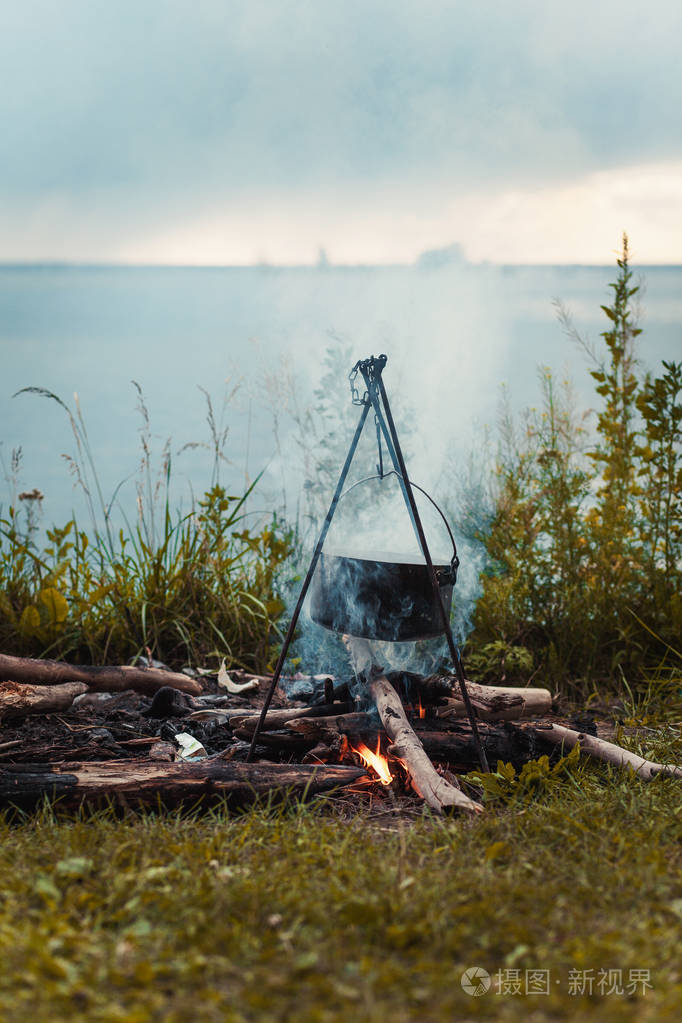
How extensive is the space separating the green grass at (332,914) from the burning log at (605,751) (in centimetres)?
30

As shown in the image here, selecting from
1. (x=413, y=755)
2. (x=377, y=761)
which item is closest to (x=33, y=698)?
(x=377, y=761)

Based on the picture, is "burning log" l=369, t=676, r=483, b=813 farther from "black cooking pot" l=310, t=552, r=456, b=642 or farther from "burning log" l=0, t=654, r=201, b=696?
"burning log" l=0, t=654, r=201, b=696

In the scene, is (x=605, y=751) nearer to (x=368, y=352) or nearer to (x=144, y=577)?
(x=368, y=352)

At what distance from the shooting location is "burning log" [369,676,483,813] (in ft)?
6.85

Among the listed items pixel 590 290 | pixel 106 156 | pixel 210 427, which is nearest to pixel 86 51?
pixel 106 156

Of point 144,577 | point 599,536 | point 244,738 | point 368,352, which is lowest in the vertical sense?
point 244,738

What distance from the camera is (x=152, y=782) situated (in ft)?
7.00

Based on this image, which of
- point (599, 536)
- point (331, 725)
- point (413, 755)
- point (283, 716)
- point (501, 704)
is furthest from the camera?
point (599, 536)

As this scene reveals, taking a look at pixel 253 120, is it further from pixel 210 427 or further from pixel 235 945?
pixel 235 945

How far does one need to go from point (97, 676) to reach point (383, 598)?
1482 millimetres

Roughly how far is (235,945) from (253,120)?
5.27 meters

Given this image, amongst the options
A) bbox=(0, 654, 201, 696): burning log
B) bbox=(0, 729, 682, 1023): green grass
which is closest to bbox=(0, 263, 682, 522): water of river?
bbox=(0, 654, 201, 696): burning log

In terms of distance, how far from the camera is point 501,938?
141cm

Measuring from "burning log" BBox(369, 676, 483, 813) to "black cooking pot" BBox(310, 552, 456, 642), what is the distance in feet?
0.73
